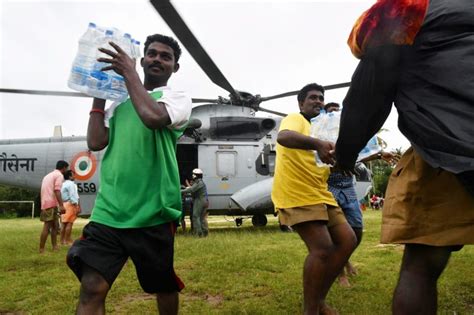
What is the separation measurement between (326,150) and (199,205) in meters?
7.93

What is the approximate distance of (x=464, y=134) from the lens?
1.38 meters

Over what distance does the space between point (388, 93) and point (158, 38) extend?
4.48 ft

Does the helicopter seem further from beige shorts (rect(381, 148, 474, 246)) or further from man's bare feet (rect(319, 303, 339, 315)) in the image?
beige shorts (rect(381, 148, 474, 246))

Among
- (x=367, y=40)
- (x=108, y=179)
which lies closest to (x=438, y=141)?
(x=367, y=40)

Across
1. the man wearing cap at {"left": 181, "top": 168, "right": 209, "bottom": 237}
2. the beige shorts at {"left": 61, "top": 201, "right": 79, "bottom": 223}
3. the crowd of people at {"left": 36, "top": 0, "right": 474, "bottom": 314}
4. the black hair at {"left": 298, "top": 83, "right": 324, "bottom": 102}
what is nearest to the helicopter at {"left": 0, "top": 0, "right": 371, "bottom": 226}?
the man wearing cap at {"left": 181, "top": 168, "right": 209, "bottom": 237}

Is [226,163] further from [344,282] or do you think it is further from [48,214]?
[344,282]

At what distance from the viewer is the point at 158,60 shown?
2.41 m

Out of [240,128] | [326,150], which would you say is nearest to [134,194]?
[326,150]

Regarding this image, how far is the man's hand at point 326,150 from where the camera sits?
2514 mm

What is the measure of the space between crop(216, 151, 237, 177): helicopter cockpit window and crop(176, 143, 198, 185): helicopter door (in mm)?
778

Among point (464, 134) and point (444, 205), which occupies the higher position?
point (464, 134)

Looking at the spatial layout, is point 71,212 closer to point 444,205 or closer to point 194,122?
point 194,122

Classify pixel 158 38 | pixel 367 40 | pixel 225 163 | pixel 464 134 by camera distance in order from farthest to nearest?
pixel 225 163, pixel 158 38, pixel 367 40, pixel 464 134

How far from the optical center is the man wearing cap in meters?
10.1
